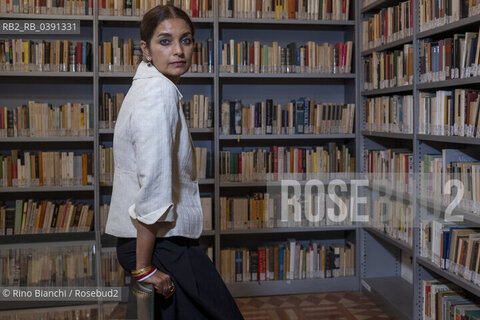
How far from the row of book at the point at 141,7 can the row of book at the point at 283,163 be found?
3.47 feet

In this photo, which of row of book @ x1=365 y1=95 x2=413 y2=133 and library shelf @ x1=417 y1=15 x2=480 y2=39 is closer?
library shelf @ x1=417 y1=15 x2=480 y2=39

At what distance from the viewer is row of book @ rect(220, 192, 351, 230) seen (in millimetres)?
3980

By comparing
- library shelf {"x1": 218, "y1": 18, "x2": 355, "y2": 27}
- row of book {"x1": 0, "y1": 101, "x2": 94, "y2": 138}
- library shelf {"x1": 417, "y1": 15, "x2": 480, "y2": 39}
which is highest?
library shelf {"x1": 218, "y1": 18, "x2": 355, "y2": 27}

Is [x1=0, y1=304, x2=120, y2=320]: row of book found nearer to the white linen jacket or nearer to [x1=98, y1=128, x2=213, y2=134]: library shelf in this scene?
the white linen jacket

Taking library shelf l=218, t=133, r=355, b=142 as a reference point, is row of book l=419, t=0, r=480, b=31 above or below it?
above

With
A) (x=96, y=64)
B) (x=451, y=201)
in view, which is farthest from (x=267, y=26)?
(x=451, y=201)

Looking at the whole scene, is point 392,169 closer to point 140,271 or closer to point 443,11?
point 443,11

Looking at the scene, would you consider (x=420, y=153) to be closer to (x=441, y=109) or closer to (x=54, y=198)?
(x=441, y=109)

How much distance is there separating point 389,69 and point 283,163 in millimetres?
1045

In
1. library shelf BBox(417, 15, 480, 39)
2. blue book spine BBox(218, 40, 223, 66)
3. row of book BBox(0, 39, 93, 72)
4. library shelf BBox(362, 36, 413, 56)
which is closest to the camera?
library shelf BBox(417, 15, 480, 39)

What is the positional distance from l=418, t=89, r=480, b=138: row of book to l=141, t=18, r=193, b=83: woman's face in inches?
68.3

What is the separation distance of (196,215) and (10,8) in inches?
119

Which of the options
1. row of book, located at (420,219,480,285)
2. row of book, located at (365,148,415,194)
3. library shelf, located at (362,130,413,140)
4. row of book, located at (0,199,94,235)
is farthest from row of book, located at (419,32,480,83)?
row of book, located at (0,199,94,235)

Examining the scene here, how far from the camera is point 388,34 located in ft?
11.8
